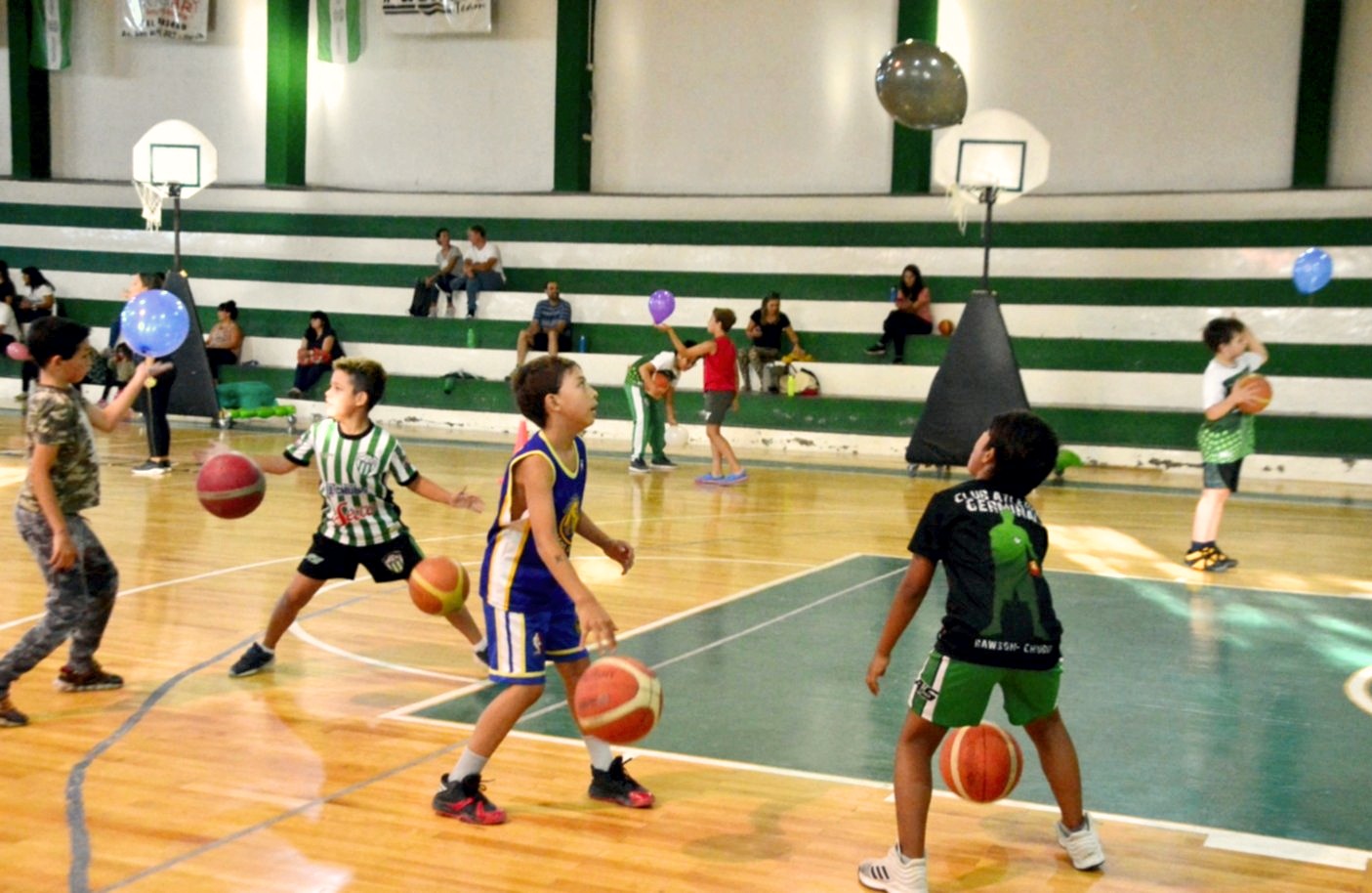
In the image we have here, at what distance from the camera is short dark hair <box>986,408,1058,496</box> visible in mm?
4148

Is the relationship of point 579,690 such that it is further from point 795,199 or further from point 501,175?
point 501,175

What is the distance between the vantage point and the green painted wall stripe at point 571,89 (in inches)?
858

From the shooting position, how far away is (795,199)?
20.7 metres

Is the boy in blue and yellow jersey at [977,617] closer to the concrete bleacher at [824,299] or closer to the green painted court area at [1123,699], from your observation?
the green painted court area at [1123,699]

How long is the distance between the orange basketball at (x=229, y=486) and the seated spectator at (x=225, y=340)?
16141 mm

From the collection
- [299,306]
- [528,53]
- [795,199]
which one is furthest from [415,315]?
[795,199]

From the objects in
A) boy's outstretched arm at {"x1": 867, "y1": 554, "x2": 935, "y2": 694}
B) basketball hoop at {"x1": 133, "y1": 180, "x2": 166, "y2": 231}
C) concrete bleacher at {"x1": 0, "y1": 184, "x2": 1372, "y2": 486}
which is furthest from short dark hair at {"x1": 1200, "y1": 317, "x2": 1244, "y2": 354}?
basketball hoop at {"x1": 133, "y1": 180, "x2": 166, "y2": 231}

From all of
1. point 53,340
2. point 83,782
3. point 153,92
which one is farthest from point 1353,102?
point 153,92

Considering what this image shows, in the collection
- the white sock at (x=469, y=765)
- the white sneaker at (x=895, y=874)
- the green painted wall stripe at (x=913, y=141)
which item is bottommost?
the white sneaker at (x=895, y=874)

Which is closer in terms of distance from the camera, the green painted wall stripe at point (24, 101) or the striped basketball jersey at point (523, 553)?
the striped basketball jersey at point (523, 553)

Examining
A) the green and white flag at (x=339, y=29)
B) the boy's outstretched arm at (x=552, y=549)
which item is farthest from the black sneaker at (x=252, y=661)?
the green and white flag at (x=339, y=29)

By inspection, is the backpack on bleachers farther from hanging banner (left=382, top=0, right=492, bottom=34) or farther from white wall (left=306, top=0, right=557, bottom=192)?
hanging banner (left=382, top=0, right=492, bottom=34)

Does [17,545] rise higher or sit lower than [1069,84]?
lower

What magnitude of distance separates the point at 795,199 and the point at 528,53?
16.4 feet
